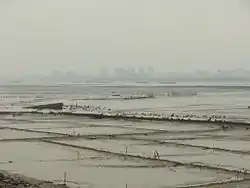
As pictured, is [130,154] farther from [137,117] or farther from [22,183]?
[137,117]

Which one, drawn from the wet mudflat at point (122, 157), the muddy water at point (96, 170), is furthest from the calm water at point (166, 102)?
the muddy water at point (96, 170)

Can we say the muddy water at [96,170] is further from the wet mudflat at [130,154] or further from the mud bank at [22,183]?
the mud bank at [22,183]

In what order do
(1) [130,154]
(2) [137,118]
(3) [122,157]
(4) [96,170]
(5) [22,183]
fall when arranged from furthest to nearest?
(2) [137,118]
(1) [130,154]
(3) [122,157]
(4) [96,170]
(5) [22,183]

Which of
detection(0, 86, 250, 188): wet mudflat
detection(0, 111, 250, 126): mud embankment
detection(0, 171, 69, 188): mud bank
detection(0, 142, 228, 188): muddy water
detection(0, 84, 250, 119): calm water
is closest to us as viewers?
detection(0, 171, 69, 188): mud bank

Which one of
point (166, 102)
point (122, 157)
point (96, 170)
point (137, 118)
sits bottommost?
point (96, 170)

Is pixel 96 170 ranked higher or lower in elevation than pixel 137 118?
lower

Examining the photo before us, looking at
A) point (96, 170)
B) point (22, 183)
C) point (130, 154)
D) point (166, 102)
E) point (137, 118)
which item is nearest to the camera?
point (22, 183)

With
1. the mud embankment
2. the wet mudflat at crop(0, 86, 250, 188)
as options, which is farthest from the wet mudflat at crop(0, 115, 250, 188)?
the mud embankment

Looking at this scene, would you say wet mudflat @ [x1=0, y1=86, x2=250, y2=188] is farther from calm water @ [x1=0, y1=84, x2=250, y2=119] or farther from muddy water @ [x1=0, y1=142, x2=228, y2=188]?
calm water @ [x1=0, y1=84, x2=250, y2=119]

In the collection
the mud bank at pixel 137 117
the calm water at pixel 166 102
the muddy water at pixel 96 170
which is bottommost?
the muddy water at pixel 96 170

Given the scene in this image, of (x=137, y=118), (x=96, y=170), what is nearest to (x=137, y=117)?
(x=137, y=118)

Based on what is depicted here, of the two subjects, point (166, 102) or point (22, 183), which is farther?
point (166, 102)

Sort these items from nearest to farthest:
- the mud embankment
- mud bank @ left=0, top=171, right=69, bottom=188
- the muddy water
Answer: mud bank @ left=0, top=171, right=69, bottom=188
the muddy water
the mud embankment
